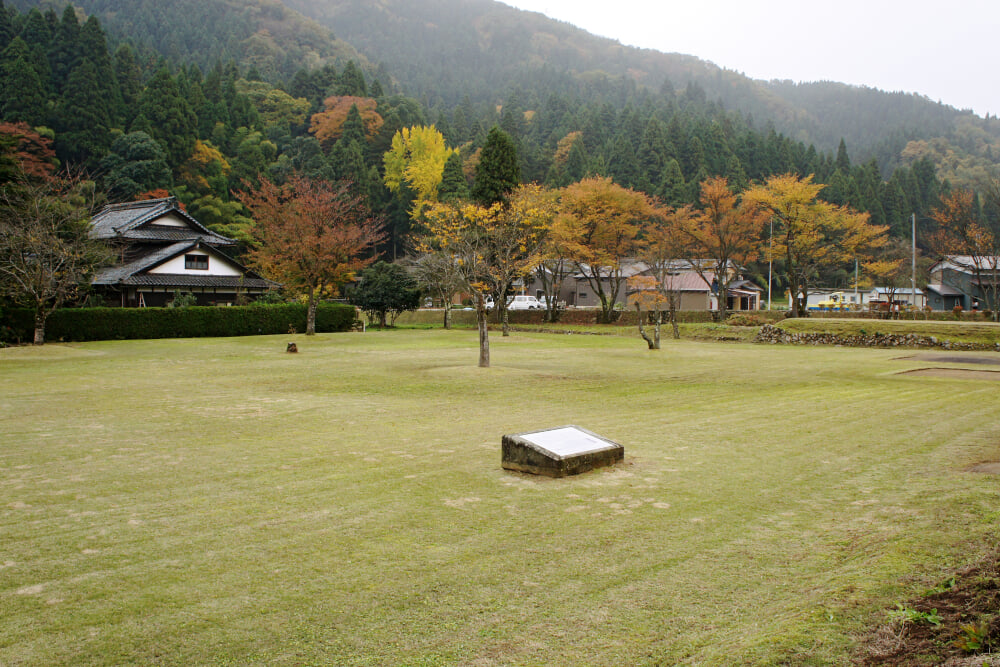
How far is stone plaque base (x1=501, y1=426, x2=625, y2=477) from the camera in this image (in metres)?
6.94

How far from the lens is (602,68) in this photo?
6900 inches

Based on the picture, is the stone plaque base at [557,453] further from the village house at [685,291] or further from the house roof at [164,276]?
the village house at [685,291]

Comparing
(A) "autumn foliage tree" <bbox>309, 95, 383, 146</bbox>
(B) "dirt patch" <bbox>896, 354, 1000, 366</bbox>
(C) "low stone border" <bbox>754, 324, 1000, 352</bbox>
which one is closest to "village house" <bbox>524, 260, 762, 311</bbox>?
(C) "low stone border" <bbox>754, 324, 1000, 352</bbox>

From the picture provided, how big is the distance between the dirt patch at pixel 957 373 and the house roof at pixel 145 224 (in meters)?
36.4

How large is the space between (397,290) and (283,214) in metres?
9.51

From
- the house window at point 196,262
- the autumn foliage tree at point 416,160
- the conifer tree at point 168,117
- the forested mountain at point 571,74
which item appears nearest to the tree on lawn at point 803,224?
the autumn foliage tree at point 416,160

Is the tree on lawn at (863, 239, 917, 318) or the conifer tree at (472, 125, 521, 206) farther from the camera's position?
the tree on lawn at (863, 239, 917, 318)

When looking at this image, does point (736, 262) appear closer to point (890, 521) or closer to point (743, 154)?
point (743, 154)

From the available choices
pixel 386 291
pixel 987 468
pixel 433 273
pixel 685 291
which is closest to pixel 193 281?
pixel 386 291

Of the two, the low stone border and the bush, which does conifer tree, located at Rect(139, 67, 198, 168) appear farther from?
the low stone border

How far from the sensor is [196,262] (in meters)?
38.4

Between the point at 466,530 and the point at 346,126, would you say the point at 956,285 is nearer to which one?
the point at 346,126

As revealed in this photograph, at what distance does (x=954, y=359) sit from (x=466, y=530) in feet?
69.9

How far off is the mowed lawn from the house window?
2803 centimetres
